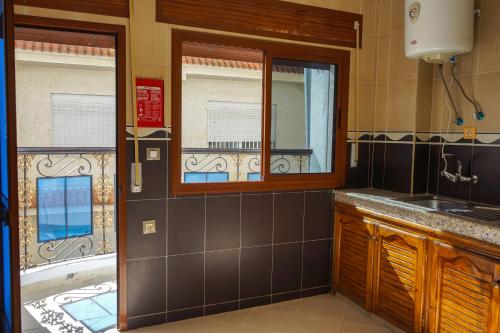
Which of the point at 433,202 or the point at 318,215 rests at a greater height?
the point at 433,202

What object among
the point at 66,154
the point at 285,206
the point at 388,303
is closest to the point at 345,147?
the point at 285,206

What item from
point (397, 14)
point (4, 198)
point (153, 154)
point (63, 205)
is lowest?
point (63, 205)

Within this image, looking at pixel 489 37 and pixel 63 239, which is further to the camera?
pixel 63 239

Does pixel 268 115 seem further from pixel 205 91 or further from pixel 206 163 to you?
pixel 205 91

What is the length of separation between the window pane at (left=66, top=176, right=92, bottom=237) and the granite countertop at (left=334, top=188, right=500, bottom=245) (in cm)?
282

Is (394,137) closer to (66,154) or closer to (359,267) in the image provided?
(359,267)

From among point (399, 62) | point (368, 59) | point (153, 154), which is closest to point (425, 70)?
point (399, 62)

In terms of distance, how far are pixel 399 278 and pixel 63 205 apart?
3482 millimetres

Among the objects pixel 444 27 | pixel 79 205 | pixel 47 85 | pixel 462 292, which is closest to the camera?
pixel 462 292

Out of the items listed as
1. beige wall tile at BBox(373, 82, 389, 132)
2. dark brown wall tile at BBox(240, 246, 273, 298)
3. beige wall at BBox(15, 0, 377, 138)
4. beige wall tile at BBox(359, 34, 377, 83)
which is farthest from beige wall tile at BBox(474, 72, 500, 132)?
beige wall at BBox(15, 0, 377, 138)

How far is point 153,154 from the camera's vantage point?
98.5 inches

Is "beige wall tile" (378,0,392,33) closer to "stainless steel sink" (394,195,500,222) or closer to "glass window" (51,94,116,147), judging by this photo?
"stainless steel sink" (394,195,500,222)

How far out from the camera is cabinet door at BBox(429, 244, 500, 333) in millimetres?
1911

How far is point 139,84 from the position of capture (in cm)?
242
